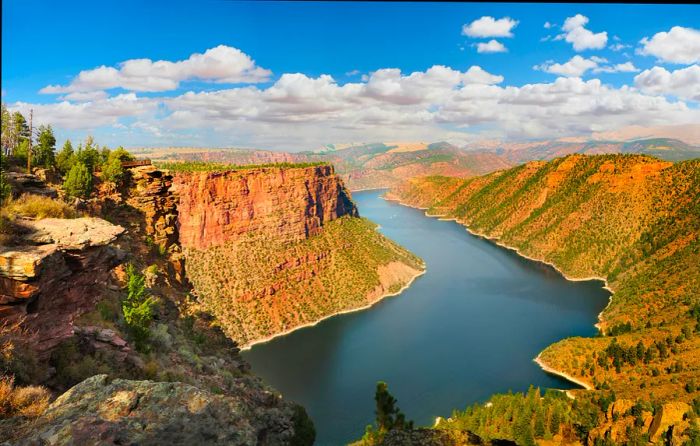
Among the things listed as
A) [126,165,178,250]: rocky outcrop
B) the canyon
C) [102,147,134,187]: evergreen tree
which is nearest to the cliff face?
the canyon

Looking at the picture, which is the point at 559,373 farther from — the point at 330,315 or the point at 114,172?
the point at 114,172

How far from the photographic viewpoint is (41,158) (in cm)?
3641

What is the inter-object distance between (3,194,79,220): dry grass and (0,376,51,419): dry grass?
25.8 feet

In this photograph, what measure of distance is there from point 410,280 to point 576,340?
63.2 m

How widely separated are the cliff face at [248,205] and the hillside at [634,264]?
253 ft

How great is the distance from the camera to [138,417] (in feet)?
39.1

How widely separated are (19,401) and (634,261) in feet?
532

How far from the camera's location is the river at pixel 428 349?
7550 centimetres

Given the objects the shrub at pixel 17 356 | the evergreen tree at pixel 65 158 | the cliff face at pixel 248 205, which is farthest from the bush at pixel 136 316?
the cliff face at pixel 248 205

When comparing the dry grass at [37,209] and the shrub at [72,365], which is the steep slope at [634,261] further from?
the dry grass at [37,209]

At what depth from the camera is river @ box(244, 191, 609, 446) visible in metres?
75.5

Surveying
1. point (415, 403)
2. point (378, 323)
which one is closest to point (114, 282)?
point (415, 403)

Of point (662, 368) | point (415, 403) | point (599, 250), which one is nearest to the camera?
point (662, 368)

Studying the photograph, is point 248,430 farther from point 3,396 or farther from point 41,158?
point 41,158
